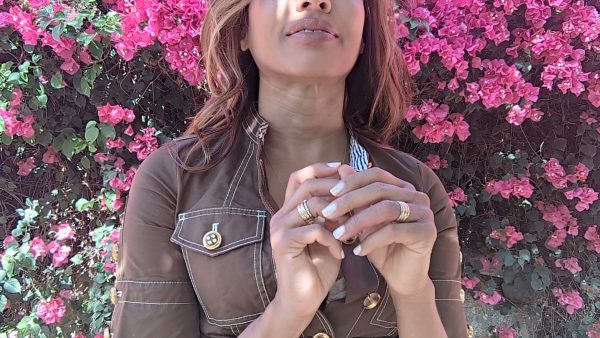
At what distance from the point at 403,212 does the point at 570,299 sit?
226 cm

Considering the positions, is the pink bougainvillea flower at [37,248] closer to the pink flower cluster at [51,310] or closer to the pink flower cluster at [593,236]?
the pink flower cluster at [51,310]

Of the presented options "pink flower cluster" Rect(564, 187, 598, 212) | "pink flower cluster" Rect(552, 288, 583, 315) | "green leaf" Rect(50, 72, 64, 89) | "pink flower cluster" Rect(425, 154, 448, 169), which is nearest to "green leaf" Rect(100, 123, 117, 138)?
"green leaf" Rect(50, 72, 64, 89)

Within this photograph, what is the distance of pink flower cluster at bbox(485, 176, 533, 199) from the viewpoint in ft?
8.35

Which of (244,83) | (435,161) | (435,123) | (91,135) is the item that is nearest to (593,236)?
(435,161)

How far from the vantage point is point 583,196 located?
2.62 meters

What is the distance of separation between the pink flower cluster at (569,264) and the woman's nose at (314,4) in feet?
7.04

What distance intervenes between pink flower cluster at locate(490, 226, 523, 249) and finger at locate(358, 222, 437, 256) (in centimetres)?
177

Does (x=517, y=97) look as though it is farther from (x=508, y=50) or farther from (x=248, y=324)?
(x=248, y=324)

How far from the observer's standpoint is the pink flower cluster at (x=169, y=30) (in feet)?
7.15

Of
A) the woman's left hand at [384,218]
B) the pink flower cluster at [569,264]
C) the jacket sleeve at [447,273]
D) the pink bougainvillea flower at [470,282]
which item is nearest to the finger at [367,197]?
the woman's left hand at [384,218]

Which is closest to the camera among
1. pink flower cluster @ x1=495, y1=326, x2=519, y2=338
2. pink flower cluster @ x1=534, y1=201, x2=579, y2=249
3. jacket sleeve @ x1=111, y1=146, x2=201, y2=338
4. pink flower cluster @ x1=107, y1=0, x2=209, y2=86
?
jacket sleeve @ x1=111, y1=146, x2=201, y2=338

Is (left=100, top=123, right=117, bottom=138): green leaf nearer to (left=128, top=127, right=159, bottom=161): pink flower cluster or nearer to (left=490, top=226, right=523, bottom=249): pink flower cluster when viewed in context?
(left=128, top=127, right=159, bottom=161): pink flower cluster

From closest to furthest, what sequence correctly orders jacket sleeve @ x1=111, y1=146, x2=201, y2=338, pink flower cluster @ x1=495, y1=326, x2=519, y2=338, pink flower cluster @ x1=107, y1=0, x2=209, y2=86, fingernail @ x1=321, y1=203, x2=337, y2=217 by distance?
fingernail @ x1=321, y1=203, x2=337, y2=217 → jacket sleeve @ x1=111, y1=146, x2=201, y2=338 → pink flower cluster @ x1=107, y1=0, x2=209, y2=86 → pink flower cluster @ x1=495, y1=326, x2=519, y2=338

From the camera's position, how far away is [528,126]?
8.91 ft
